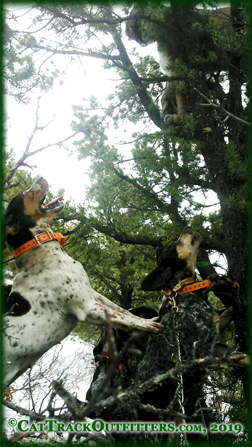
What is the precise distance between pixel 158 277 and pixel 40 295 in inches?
68.3

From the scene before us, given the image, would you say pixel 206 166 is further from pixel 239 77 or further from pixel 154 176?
pixel 239 77

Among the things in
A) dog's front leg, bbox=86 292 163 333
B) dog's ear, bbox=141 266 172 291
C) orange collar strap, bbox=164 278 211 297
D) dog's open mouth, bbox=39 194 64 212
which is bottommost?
dog's front leg, bbox=86 292 163 333

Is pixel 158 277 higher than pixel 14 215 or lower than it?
lower

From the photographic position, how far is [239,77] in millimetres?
5977

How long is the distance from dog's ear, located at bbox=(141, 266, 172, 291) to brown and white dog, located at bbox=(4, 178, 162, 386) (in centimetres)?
68

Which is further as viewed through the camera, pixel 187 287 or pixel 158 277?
pixel 158 277

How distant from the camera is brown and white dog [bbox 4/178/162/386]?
3.15 metres

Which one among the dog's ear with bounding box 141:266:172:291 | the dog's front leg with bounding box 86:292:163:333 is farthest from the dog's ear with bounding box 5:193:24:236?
the dog's ear with bounding box 141:266:172:291

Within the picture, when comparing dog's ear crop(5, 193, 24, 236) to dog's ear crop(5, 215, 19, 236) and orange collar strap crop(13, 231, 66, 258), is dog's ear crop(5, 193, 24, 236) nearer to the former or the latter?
dog's ear crop(5, 215, 19, 236)

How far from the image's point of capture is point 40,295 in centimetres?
343

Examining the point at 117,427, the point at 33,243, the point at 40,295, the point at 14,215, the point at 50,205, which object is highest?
the point at 50,205

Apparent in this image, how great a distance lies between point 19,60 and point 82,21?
133cm

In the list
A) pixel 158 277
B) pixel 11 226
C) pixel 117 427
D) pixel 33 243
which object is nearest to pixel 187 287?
pixel 158 277

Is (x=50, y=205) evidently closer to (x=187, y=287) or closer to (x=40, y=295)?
(x=40, y=295)
